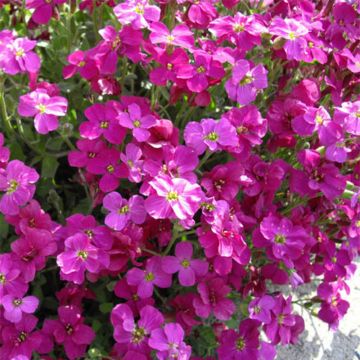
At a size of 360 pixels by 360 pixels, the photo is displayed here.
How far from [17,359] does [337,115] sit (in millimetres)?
891

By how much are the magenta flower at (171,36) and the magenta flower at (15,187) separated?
414mm

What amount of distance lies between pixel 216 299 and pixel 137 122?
446 millimetres

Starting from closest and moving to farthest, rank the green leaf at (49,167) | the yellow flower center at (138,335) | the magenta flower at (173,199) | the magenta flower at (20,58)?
the magenta flower at (173,199), the yellow flower center at (138,335), the magenta flower at (20,58), the green leaf at (49,167)

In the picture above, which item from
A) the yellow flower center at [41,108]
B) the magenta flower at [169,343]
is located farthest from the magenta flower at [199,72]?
the magenta flower at [169,343]

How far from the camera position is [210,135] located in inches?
53.9

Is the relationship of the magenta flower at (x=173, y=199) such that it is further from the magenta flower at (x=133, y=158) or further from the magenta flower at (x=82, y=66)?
the magenta flower at (x=82, y=66)

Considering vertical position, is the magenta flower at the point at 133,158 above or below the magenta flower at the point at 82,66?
below

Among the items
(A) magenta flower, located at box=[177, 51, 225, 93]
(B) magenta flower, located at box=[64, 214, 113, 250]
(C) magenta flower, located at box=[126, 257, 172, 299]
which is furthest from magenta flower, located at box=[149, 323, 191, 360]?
(A) magenta flower, located at box=[177, 51, 225, 93]

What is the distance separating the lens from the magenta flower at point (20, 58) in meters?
1.44

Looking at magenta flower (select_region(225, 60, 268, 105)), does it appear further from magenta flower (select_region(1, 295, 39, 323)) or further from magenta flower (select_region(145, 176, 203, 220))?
magenta flower (select_region(1, 295, 39, 323))

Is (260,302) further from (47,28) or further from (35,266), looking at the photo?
(47,28)

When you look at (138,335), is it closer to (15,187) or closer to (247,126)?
(15,187)

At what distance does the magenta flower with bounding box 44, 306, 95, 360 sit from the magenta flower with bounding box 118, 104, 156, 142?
1.39ft

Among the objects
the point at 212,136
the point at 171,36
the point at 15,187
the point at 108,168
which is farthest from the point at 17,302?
the point at 171,36
